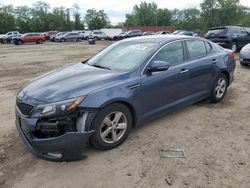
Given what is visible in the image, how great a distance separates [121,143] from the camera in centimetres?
414

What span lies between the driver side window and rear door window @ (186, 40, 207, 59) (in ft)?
0.84

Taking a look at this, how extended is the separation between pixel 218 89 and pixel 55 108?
3.78 metres

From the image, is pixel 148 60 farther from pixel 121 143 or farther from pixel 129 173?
pixel 129 173

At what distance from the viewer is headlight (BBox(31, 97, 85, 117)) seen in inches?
135

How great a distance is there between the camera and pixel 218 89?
5926 millimetres

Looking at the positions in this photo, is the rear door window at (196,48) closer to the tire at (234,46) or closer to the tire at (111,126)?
the tire at (111,126)

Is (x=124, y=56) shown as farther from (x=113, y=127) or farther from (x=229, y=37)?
(x=229, y=37)

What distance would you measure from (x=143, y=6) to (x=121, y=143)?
337 feet

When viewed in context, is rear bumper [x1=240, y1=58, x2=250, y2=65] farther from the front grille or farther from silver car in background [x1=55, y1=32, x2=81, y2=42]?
silver car in background [x1=55, y1=32, x2=81, y2=42]

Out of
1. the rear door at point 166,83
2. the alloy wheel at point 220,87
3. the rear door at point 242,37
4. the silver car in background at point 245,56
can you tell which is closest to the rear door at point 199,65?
the rear door at point 166,83

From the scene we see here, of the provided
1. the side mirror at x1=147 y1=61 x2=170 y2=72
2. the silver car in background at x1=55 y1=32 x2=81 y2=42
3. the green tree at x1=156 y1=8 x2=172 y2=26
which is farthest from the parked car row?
the green tree at x1=156 y1=8 x2=172 y2=26

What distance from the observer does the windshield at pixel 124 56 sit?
14.5ft

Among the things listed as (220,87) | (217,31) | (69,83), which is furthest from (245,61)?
(69,83)

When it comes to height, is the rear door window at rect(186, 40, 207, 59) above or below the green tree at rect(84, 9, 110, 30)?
below
